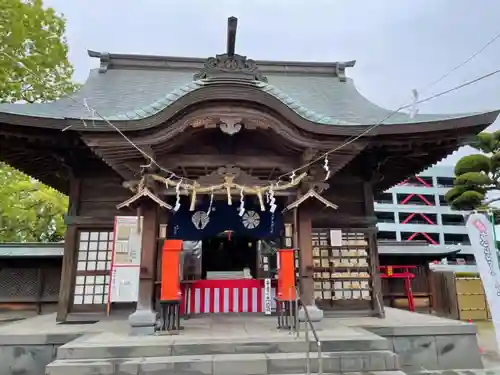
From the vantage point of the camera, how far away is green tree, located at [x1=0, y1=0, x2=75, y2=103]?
984 cm

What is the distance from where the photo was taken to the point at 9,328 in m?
6.66

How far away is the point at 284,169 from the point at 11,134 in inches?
196

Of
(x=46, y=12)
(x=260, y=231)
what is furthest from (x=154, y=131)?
(x=46, y=12)

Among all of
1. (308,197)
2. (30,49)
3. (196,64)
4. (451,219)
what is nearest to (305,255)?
(308,197)

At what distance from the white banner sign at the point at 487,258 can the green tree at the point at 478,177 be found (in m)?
11.3

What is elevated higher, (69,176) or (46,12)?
(46,12)

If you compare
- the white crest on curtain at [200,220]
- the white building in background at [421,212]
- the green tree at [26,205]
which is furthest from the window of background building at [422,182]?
the white crest on curtain at [200,220]

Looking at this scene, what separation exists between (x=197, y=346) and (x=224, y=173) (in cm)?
288

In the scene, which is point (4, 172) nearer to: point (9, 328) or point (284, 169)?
point (9, 328)

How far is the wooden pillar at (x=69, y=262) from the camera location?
24.4 feet

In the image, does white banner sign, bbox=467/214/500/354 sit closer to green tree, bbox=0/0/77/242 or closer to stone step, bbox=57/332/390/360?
stone step, bbox=57/332/390/360

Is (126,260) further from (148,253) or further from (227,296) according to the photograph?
(227,296)

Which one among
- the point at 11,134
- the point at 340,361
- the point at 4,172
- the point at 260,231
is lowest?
the point at 340,361

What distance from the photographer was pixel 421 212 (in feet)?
153
